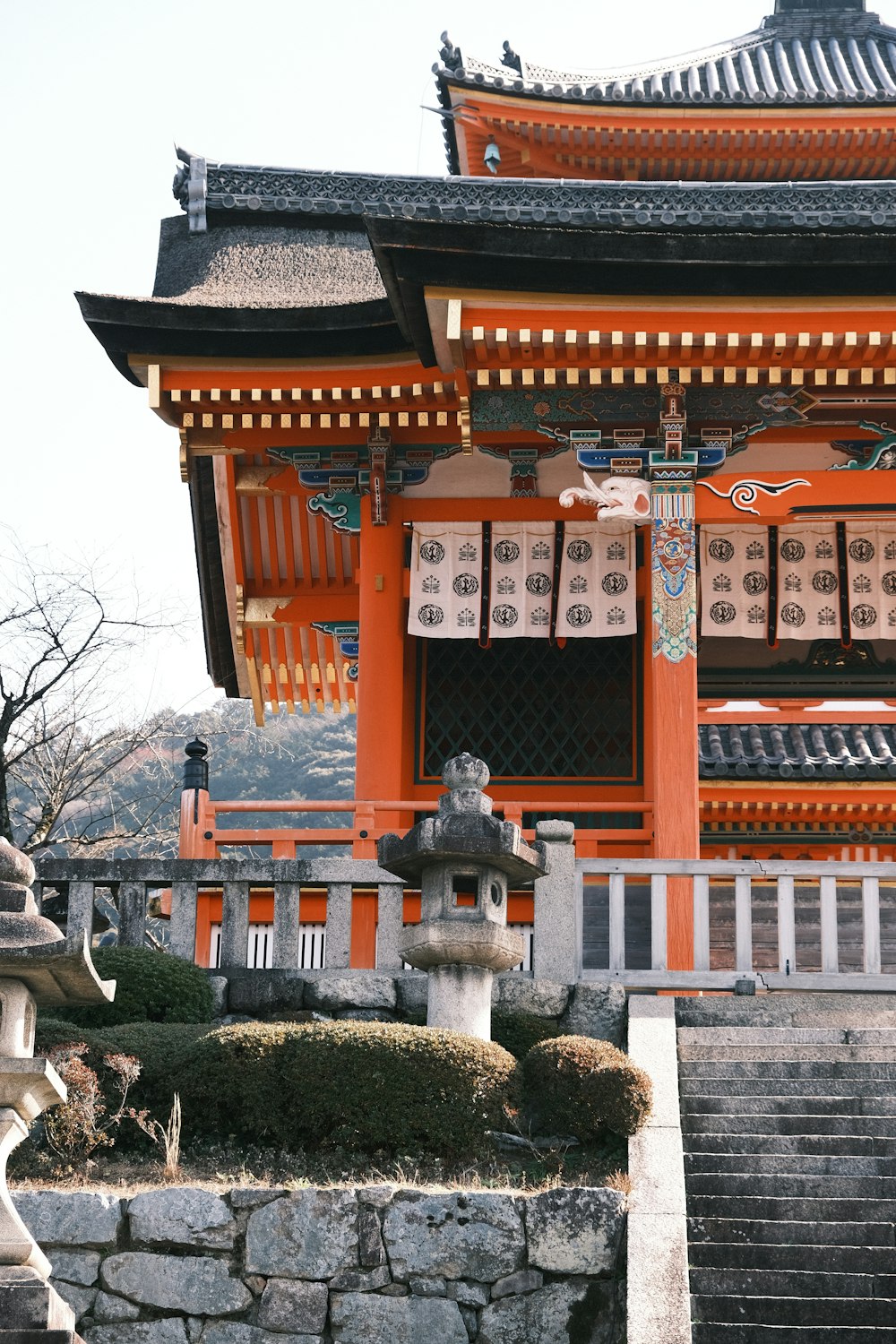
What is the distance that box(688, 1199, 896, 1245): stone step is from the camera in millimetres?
9523

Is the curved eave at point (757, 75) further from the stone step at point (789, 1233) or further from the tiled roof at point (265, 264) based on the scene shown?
the stone step at point (789, 1233)

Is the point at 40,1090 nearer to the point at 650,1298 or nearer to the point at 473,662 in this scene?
the point at 650,1298

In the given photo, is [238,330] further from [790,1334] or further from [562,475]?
[790,1334]

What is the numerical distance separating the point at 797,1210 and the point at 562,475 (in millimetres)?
8907

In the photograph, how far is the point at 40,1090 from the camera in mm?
8695

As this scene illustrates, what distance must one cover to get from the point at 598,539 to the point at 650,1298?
936 cm

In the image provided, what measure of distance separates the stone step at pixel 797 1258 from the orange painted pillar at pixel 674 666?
17.9 feet

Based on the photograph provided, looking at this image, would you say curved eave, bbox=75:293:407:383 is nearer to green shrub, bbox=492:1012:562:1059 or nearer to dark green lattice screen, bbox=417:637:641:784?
dark green lattice screen, bbox=417:637:641:784

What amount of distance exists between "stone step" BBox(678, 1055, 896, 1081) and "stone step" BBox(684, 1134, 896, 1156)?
0.80 meters

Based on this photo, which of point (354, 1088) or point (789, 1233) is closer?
point (789, 1233)

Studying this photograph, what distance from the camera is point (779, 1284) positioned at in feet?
29.5

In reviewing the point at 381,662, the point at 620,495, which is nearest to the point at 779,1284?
the point at 620,495

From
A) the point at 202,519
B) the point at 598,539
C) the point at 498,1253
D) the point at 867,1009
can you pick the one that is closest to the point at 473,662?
the point at 598,539

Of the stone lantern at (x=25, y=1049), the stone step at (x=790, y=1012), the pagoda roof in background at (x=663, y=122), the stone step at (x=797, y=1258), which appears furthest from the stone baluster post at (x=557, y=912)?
the pagoda roof in background at (x=663, y=122)
